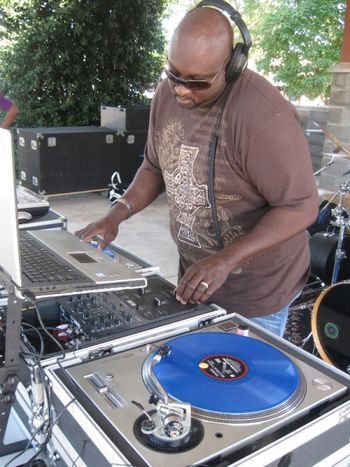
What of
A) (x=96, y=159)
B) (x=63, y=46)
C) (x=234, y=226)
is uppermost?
(x=63, y=46)

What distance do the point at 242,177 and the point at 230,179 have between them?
0.03 meters

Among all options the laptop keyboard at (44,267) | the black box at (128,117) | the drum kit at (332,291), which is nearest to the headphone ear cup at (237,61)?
the laptop keyboard at (44,267)

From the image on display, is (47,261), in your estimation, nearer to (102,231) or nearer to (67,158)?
(102,231)

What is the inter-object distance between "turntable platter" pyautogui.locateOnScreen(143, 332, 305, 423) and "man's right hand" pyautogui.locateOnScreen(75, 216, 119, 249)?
21.7 inches

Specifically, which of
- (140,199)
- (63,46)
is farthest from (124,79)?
(140,199)

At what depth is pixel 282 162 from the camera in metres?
1.18

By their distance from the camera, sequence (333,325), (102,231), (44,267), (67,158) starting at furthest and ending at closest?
1. (67,158)
2. (333,325)
3. (102,231)
4. (44,267)

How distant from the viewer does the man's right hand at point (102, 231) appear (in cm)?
142

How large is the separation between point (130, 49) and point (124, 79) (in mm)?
417

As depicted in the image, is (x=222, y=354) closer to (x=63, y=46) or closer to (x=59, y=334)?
(x=59, y=334)

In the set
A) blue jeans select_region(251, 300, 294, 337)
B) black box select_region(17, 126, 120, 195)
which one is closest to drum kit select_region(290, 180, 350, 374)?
blue jeans select_region(251, 300, 294, 337)

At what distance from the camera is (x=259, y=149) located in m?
1.19

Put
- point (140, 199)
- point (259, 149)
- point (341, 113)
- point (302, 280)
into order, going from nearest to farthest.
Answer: point (259, 149) → point (302, 280) → point (140, 199) → point (341, 113)

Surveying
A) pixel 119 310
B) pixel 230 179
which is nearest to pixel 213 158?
pixel 230 179
